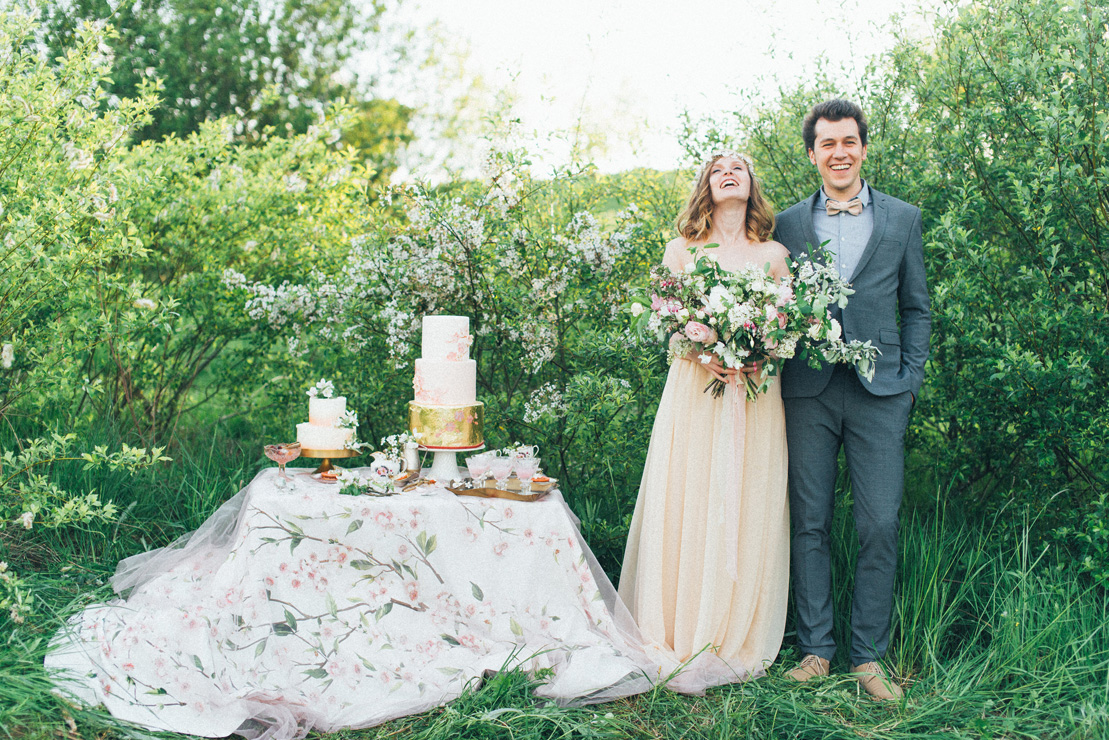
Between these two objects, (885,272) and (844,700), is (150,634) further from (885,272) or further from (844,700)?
(885,272)

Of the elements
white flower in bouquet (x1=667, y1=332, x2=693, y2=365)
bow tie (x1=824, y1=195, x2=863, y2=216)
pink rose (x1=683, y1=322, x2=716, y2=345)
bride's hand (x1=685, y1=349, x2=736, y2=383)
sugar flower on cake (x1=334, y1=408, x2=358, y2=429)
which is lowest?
sugar flower on cake (x1=334, y1=408, x2=358, y2=429)

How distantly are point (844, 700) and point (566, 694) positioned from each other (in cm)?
104

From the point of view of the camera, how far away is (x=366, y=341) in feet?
14.0

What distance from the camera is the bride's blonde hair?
3248mm

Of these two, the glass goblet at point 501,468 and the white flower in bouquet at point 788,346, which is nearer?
the white flower in bouquet at point 788,346

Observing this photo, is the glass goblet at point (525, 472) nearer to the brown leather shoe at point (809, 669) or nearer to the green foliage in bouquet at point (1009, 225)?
the brown leather shoe at point (809, 669)

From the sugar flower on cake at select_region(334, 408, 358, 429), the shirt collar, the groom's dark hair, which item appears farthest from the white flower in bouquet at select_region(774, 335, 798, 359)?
the sugar flower on cake at select_region(334, 408, 358, 429)

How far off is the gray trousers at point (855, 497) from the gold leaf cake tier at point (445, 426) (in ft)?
4.45

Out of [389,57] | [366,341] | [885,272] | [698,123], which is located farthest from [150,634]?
[389,57]

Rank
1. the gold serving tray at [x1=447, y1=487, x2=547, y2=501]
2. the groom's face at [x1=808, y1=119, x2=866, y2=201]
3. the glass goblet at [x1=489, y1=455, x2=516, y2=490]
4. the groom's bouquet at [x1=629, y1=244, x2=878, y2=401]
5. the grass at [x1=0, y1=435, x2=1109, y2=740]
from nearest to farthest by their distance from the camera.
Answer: the grass at [x1=0, y1=435, x2=1109, y2=740], the groom's bouquet at [x1=629, y1=244, x2=878, y2=401], the groom's face at [x1=808, y1=119, x2=866, y2=201], the gold serving tray at [x1=447, y1=487, x2=547, y2=501], the glass goblet at [x1=489, y1=455, x2=516, y2=490]

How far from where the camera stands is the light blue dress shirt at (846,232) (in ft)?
10.1

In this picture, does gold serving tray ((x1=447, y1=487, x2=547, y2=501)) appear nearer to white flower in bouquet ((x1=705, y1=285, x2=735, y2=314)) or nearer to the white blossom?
the white blossom

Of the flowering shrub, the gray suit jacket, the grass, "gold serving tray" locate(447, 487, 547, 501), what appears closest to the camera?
the grass

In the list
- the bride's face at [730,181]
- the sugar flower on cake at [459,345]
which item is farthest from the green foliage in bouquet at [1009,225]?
the sugar flower on cake at [459,345]
